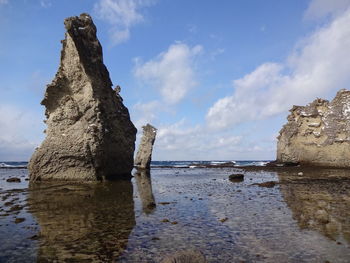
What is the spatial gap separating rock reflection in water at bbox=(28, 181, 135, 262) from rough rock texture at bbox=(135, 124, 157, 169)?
33546 mm

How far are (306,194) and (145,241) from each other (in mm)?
12859

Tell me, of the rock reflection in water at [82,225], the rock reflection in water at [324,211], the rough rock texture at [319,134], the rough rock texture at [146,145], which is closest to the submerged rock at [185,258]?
the rock reflection in water at [82,225]

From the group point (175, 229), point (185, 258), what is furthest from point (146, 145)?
point (185, 258)

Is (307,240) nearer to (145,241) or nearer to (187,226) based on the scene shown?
(187,226)

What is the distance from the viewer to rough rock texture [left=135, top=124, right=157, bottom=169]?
172 feet

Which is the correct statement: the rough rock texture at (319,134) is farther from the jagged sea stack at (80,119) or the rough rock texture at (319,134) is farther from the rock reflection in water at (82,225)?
the rock reflection in water at (82,225)

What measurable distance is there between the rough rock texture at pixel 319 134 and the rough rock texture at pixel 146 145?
22.4 m

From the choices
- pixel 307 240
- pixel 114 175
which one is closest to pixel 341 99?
pixel 114 175

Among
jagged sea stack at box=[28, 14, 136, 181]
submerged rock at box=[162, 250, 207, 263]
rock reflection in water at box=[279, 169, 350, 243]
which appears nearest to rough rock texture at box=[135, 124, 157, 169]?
jagged sea stack at box=[28, 14, 136, 181]

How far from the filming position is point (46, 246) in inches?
336

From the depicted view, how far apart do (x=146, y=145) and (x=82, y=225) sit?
138 feet

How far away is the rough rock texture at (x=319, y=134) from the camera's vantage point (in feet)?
144

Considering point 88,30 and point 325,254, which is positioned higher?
point 88,30

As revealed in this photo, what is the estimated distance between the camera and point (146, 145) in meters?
53.2
